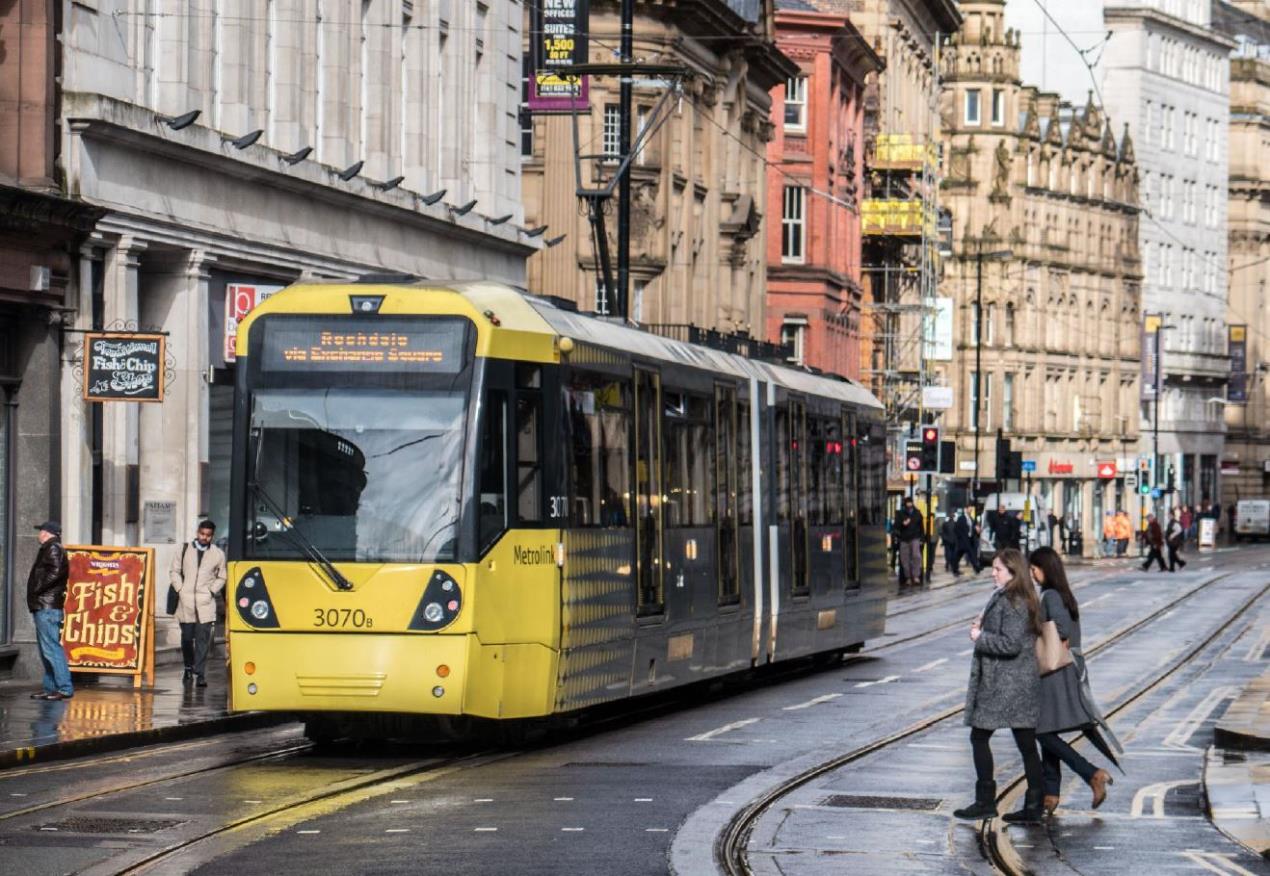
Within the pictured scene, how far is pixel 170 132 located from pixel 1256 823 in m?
18.3

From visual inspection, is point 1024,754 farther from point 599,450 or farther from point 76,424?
point 76,424

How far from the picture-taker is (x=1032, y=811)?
661 inches

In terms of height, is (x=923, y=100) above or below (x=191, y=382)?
above

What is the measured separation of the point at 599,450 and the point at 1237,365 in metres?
134

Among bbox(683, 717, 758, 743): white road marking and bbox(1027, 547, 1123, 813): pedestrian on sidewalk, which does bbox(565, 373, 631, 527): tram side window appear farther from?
bbox(1027, 547, 1123, 813): pedestrian on sidewalk

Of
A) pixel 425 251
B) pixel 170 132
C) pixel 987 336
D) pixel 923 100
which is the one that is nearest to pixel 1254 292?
pixel 987 336

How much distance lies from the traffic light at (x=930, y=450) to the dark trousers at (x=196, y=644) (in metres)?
37.7

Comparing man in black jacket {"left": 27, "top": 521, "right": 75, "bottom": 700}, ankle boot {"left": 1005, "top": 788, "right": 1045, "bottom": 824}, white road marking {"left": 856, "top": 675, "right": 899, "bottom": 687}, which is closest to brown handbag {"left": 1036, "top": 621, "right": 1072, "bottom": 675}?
ankle boot {"left": 1005, "top": 788, "right": 1045, "bottom": 824}

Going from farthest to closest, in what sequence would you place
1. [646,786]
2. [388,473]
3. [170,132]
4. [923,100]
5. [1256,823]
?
[923,100]
[170,132]
[388,473]
[646,786]
[1256,823]

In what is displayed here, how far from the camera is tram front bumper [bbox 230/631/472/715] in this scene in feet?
64.5

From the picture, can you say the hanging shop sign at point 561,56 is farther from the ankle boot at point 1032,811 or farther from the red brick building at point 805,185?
the red brick building at point 805,185

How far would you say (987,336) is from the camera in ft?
400

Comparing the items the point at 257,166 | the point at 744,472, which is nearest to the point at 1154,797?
the point at 744,472

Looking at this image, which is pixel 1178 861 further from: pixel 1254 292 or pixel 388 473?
pixel 1254 292
